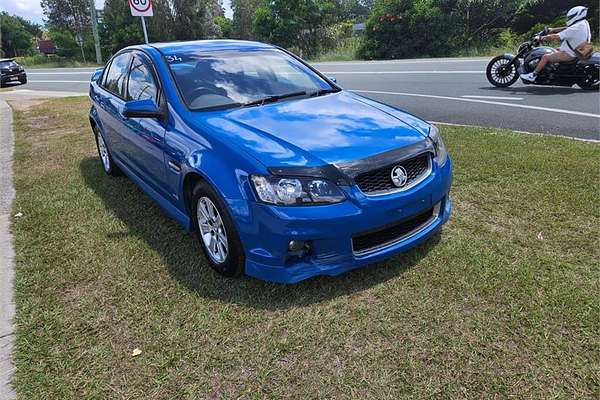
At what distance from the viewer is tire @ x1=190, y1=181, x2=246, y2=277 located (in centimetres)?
293

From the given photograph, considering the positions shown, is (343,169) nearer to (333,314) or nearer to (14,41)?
(333,314)

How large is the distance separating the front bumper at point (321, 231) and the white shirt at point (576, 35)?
291 inches

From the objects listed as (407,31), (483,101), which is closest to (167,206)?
(483,101)

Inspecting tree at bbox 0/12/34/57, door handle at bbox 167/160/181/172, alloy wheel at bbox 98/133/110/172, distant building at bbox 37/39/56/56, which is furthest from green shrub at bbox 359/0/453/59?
tree at bbox 0/12/34/57

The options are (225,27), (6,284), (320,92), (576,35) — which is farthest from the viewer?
(225,27)

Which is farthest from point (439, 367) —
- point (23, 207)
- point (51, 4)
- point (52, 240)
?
point (51, 4)

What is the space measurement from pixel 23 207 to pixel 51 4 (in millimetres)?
68842

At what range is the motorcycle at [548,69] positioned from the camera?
854 centimetres

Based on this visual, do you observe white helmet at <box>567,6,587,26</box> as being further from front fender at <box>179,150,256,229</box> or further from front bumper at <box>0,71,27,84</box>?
front bumper at <box>0,71,27,84</box>

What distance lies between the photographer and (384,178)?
2.84 metres

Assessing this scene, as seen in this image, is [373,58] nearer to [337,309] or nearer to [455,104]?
[455,104]

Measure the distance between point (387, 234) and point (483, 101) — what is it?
6.48 meters

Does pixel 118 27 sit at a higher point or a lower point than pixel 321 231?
higher

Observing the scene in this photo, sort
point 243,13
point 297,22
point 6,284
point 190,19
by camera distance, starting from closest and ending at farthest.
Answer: point 6,284, point 297,22, point 190,19, point 243,13
